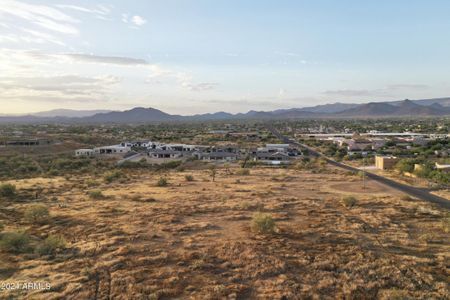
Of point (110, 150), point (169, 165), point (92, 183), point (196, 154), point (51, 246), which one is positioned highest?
point (110, 150)

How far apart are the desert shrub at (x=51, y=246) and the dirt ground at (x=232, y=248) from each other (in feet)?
1.76

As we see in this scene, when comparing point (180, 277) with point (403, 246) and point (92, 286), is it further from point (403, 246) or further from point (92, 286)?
point (403, 246)

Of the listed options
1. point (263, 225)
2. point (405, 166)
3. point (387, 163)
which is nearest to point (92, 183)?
point (263, 225)

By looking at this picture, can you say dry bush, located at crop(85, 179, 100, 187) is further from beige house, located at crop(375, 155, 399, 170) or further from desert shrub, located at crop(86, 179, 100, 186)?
beige house, located at crop(375, 155, 399, 170)

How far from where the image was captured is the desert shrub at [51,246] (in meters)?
18.8

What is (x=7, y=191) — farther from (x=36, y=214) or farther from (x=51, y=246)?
(x=51, y=246)

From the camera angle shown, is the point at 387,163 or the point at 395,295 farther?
the point at 387,163

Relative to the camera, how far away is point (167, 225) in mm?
24312

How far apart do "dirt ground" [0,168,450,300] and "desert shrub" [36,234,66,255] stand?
1.76 feet

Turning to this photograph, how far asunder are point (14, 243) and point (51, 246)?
2256 mm

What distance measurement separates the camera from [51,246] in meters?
19.1

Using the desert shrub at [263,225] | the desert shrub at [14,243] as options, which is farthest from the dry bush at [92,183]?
the desert shrub at [263,225]

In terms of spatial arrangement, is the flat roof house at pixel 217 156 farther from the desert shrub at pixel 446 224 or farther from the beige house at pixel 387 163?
the desert shrub at pixel 446 224

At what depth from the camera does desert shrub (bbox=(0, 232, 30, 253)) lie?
19281 mm
